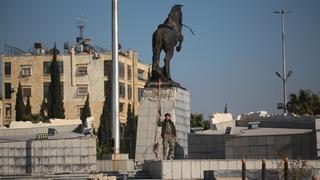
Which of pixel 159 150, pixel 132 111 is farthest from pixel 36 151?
pixel 132 111

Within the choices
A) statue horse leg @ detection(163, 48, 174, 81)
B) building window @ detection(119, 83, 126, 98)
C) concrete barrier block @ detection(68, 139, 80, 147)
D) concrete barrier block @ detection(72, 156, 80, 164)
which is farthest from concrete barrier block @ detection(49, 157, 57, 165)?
building window @ detection(119, 83, 126, 98)

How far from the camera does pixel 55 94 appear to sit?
6488 centimetres

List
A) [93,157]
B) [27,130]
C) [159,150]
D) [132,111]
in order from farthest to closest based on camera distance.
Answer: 1. [132,111]
2. [27,130]
3. [159,150]
4. [93,157]

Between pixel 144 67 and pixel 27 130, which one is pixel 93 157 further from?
pixel 144 67

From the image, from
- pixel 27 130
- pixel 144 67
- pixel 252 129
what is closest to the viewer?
pixel 252 129

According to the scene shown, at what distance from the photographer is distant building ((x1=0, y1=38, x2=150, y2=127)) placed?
70062 mm

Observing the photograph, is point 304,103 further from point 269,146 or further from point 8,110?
point 8,110

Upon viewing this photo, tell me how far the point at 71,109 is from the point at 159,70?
147ft

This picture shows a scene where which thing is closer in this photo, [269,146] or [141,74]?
[269,146]

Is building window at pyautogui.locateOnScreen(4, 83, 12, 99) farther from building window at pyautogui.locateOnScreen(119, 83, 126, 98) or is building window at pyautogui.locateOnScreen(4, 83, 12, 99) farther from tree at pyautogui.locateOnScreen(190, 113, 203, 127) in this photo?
tree at pyautogui.locateOnScreen(190, 113, 203, 127)

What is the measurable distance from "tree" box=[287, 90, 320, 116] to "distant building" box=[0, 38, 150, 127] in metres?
23.1

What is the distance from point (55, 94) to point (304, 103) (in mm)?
26246

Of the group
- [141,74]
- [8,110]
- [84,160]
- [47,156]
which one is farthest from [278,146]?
[141,74]

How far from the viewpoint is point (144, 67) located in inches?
3078
